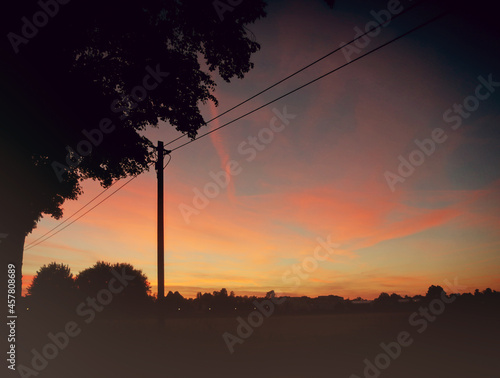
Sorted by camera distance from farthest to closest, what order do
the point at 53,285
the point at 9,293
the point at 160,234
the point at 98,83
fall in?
the point at 53,285 → the point at 160,234 → the point at 98,83 → the point at 9,293

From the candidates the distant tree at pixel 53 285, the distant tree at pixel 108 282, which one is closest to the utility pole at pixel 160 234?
the distant tree at pixel 108 282

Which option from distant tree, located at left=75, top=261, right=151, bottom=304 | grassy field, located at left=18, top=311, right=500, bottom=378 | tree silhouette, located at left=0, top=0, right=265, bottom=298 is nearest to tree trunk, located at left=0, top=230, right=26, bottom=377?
tree silhouette, located at left=0, top=0, right=265, bottom=298

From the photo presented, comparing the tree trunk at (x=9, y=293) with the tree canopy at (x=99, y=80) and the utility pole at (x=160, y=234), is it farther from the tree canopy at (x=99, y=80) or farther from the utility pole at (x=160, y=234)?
the utility pole at (x=160, y=234)

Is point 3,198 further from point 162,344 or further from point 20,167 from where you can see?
point 162,344

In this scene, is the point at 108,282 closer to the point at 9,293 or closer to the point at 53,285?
the point at 53,285

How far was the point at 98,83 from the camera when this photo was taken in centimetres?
1159

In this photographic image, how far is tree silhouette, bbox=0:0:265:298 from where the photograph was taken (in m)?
9.24

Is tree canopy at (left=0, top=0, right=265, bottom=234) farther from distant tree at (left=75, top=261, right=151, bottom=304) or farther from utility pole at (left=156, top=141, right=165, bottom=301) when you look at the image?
distant tree at (left=75, top=261, right=151, bottom=304)

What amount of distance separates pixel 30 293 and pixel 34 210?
8749cm

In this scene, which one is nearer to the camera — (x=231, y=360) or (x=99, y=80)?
(x=99, y=80)

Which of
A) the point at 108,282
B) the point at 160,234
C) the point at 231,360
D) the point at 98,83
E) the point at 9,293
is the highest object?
the point at 108,282

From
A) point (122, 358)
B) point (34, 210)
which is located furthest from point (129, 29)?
point (122, 358)

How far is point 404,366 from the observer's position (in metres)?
13.6

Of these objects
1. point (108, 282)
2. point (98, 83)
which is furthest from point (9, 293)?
point (108, 282)
